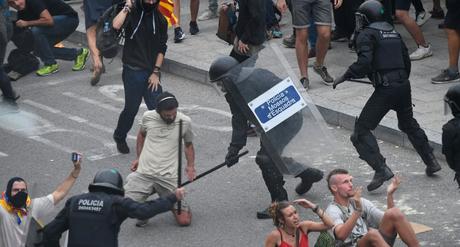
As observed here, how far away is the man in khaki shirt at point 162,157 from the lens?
10.5 metres

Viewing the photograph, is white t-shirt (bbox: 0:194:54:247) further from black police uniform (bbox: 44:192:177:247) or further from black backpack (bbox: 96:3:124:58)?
black backpack (bbox: 96:3:124:58)

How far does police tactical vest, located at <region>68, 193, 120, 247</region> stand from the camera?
830cm

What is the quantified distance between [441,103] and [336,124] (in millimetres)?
1106

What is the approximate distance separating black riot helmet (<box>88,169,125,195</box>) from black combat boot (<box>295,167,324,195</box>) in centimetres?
241

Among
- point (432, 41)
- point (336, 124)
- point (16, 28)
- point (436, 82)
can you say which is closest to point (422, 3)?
point (432, 41)

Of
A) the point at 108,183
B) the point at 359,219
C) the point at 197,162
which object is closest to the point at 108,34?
the point at 197,162

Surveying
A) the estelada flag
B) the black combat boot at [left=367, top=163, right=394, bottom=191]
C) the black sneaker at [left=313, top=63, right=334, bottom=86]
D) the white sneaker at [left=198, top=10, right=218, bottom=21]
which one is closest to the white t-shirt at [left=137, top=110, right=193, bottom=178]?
the black combat boot at [left=367, top=163, right=394, bottom=191]

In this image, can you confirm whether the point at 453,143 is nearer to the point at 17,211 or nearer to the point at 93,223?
the point at 93,223

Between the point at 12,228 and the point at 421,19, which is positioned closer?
the point at 12,228

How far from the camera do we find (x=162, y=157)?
10.6m

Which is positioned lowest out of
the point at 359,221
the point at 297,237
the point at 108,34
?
the point at 108,34

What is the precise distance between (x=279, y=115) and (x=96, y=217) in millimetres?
2372

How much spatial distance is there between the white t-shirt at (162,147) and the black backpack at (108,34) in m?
1.78

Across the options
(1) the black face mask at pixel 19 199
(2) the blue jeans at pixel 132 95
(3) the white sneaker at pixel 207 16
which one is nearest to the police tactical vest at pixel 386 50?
(2) the blue jeans at pixel 132 95
